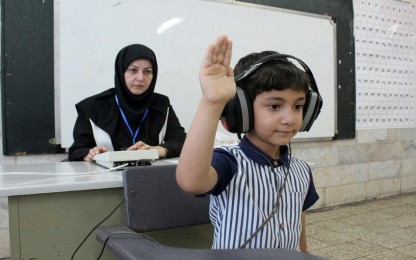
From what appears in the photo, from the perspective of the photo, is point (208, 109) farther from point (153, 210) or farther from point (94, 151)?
point (94, 151)

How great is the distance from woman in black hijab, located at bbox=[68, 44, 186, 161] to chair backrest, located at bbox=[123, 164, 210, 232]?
630 millimetres

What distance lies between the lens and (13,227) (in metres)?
1.03

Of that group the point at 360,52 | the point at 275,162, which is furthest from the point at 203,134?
the point at 360,52

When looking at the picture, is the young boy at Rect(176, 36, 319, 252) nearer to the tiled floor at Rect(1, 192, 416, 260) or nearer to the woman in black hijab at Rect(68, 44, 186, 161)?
the woman in black hijab at Rect(68, 44, 186, 161)

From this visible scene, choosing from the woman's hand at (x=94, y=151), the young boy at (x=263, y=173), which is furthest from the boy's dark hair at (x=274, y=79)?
the woman's hand at (x=94, y=151)

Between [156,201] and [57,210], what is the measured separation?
0.28m

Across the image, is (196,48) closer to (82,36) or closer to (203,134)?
(82,36)

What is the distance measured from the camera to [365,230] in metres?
2.78

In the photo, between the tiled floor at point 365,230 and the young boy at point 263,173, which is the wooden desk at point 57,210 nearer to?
the young boy at point 263,173

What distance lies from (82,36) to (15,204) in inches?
57.2

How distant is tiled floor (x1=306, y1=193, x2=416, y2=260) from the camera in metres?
2.35

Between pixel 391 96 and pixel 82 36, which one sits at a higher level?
pixel 82 36

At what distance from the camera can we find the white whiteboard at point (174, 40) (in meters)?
2.20

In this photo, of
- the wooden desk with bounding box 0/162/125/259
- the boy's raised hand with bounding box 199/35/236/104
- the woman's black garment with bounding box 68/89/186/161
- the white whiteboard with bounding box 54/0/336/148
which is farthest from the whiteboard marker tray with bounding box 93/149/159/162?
the white whiteboard with bounding box 54/0/336/148
